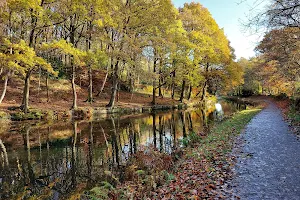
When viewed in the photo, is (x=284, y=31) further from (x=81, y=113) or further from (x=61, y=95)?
(x=61, y=95)

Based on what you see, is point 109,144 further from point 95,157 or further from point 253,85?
point 253,85

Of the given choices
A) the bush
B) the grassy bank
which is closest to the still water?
the grassy bank

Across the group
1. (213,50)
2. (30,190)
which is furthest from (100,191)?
(213,50)

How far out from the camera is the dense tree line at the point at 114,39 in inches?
700

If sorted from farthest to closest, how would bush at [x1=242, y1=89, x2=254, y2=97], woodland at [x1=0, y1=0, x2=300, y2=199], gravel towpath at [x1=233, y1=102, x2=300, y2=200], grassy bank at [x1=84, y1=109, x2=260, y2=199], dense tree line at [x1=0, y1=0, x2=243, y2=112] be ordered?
bush at [x1=242, y1=89, x2=254, y2=97]
dense tree line at [x1=0, y1=0, x2=243, y2=112]
woodland at [x1=0, y1=0, x2=300, y2=199]
grassy bank at [x1=84, y1=109, x2=260, y2=199]
gravel towpath at [x1=233, y1=102, x2=300, y2=200]

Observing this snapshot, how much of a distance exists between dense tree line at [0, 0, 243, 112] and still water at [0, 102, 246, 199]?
→ 524cm

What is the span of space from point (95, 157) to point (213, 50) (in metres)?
29.7

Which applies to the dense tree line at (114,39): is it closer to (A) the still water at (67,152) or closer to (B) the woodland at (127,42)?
(B) the woodland at (127,42)

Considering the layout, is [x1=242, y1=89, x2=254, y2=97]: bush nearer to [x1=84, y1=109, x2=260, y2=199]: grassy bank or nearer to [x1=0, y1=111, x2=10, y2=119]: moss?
[x1=84, y1=109, x2=260, y2=199]: grassy bank

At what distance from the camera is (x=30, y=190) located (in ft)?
21.9

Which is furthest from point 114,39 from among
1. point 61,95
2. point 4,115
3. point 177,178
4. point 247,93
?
point 247,93

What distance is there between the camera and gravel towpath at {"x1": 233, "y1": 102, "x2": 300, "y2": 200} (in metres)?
5.25

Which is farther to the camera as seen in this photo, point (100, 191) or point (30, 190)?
point (30, 190)

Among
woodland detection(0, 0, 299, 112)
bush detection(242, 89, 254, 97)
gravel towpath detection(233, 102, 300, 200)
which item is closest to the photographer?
gravel towpath detection(233, 102, 300, 200)
